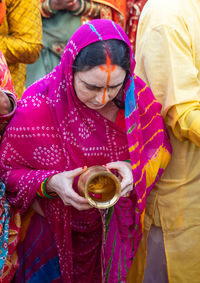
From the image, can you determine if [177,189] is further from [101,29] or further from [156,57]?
[101,29]

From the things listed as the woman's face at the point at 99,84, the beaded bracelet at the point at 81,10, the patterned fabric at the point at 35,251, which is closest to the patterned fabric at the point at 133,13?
the beaded bracelet at the point at 81,10

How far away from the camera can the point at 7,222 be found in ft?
6.78

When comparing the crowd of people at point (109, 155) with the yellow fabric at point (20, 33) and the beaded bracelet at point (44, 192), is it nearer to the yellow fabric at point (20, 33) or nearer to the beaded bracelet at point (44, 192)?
the beaded bracelet at point (44, 192)

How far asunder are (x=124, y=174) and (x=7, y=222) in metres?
0.60

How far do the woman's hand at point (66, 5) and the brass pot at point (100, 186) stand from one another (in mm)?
2254

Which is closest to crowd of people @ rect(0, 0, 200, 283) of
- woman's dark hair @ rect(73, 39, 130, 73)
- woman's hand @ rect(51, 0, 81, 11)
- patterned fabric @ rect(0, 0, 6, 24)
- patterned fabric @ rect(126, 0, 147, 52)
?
woman's dark hair @ rect(73, 39, 130, 73)

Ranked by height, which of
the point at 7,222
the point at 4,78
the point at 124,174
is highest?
the point at 4,78

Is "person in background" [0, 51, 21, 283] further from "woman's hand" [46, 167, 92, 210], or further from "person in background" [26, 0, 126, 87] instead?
"person in background" [26, 0, 126, 87]

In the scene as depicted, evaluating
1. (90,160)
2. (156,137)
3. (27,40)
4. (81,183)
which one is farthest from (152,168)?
(27,40)

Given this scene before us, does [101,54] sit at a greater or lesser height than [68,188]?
greater

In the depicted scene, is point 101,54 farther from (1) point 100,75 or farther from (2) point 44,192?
(2) point 44,192

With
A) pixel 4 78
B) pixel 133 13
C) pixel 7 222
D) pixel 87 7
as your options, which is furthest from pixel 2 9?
pixel 133 13

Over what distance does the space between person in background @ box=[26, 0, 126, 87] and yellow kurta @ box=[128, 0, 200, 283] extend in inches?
60.3

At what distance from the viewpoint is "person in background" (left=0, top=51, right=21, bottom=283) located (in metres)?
2.02
